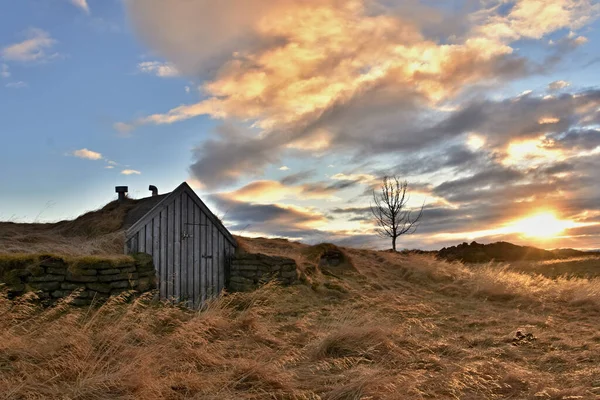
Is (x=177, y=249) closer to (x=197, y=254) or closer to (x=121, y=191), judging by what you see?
(x=197, y=254)

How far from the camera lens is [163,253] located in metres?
13.3

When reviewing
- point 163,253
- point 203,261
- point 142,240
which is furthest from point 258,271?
point 142,240

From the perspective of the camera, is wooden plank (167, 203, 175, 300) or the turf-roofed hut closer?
the turf-roofed hut

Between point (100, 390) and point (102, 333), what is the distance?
1875 mm

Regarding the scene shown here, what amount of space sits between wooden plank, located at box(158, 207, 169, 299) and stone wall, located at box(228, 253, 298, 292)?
2.14 metres

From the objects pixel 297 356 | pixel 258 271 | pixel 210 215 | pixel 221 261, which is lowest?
pixel 297 356

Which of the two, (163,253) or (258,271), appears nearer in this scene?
(163,253)

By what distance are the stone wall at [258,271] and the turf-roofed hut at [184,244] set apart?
0.50 m

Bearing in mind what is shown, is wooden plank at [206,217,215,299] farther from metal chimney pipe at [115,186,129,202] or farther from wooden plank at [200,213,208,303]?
metal chimney pipe at [115,186,129,202]

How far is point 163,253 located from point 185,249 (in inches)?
29.3

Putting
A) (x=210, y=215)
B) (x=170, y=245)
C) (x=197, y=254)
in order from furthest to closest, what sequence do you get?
(x=210, y=215) → (x=197, y=254) → (x=170, y=245)

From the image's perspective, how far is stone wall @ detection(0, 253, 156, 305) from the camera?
10.2 m

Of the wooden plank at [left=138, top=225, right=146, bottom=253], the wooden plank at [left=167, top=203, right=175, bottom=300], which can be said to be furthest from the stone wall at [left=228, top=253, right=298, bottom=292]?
the wooden plank at [left=138, top=225, right=146, bottom=253]

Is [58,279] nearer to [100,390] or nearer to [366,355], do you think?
[100,390]
